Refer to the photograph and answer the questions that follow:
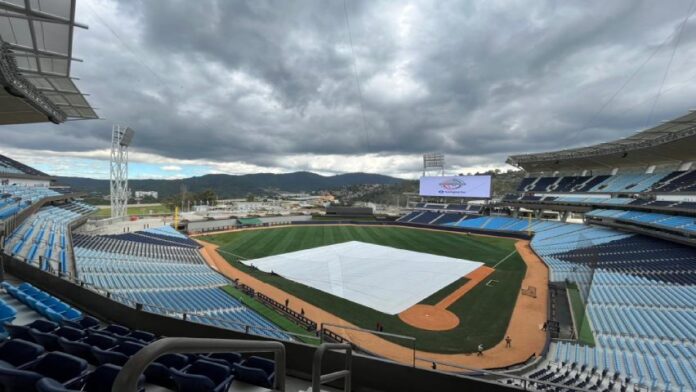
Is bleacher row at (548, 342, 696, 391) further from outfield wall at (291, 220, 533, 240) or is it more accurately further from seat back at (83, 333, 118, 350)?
outfield wall at (291, 220, 533, 240)

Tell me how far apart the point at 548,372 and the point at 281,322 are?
1259 centimetres

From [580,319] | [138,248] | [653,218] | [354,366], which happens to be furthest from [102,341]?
[653,218]

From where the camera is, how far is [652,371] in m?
10.6

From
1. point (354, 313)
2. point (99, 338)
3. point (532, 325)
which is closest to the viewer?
point (99, 338)

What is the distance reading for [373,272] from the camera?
89.0 ft

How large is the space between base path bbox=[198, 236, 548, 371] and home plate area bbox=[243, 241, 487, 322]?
2660 millimetres

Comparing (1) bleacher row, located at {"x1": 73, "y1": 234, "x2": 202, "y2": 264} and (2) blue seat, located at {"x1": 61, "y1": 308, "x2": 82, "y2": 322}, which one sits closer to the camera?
(2) blue seat, located at {"x1": 61, "y1": 308, "x2": 82, "y2": 322}

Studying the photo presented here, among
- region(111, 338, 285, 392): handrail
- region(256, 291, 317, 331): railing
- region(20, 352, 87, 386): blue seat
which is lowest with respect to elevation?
region(256, 291, 317, 331): railing

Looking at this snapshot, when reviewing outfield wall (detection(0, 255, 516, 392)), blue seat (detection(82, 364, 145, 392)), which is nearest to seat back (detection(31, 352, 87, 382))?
blue seat (detection(82, 364, 145, 392))

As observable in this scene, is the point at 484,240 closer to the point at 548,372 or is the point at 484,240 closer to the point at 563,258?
the point at 563,258

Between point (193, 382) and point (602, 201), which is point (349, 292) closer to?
point (193, 382)

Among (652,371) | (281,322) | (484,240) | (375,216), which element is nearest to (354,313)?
(281,322)

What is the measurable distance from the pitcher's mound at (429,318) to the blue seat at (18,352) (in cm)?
1607

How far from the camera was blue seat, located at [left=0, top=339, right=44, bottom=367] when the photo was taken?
158 inches
